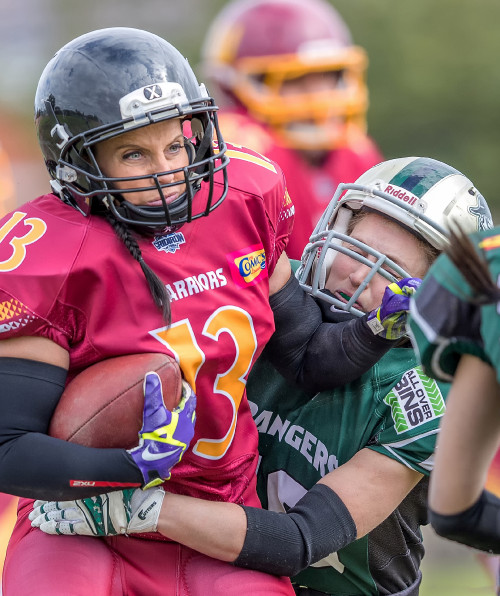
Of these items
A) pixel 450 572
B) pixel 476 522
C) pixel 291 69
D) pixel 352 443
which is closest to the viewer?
pixel 476 522

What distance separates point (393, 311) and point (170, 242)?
551 millimetres

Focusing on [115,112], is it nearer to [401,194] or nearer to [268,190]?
[268,190]

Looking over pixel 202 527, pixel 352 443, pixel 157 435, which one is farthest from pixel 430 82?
pixel 157 435

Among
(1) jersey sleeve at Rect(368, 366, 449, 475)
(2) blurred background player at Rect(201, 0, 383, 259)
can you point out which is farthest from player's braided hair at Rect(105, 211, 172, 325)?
(2) blurred background player at Rect(201, 0, 383, 259)

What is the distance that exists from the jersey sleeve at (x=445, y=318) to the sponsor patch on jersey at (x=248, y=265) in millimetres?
749

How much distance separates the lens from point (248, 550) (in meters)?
2.26

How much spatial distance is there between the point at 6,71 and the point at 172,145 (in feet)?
30.0

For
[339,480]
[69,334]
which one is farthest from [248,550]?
[69,334]

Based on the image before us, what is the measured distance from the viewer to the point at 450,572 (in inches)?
180

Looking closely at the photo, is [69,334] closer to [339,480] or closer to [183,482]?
[183,482]

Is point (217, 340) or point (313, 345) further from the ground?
point (217, 340)

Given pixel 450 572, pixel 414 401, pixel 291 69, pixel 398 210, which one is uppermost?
pixel 398 210

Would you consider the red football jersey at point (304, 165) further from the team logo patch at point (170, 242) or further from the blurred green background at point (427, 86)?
the blurred green background at point (427, 86)

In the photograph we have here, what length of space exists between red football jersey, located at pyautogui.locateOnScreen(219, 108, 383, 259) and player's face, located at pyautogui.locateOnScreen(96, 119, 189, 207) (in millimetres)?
2731
